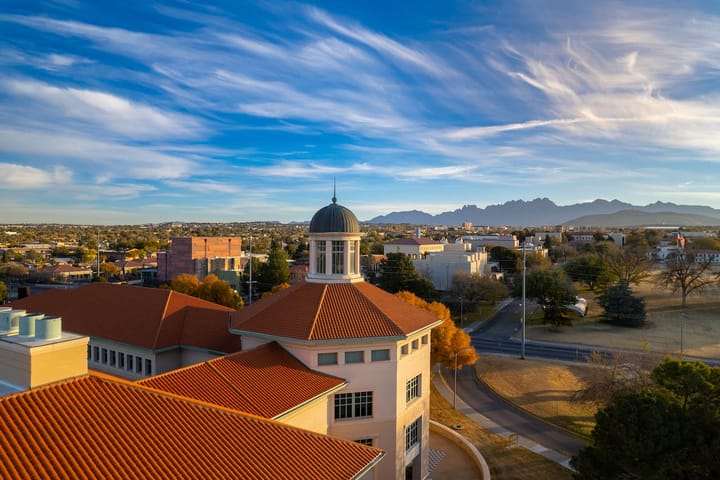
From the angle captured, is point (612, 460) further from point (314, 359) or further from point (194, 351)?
point (194, 351)

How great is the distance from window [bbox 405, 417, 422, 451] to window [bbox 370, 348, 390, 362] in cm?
474

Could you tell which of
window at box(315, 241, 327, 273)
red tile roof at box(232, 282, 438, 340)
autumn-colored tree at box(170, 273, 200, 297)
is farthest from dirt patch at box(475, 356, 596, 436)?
autumn-colored tree at box(170, 273, 200, 297)

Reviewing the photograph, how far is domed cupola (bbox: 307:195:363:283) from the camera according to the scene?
27.5 meters

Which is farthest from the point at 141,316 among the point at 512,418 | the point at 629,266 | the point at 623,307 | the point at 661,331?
the point at 629,266

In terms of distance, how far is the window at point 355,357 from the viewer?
22859 mm

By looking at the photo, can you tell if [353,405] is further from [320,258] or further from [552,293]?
[552,293]

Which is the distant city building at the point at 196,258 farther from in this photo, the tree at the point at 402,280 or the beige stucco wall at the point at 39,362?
the beige stucco wall at the point at 39,362

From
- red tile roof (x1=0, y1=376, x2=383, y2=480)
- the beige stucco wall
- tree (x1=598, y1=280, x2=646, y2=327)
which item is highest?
the beige stucco wall

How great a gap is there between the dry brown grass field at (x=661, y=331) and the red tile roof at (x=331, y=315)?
1708 inches

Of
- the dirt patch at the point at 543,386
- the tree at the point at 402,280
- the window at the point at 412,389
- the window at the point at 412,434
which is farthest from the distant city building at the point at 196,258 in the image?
the window at the point at 412,389

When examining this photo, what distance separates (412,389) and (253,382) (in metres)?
10.2

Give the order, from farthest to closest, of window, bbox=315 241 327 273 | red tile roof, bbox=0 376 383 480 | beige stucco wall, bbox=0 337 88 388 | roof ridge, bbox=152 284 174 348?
roof ridge, bbox=152 284 174 348, window, bbox=315 241 327 273, beige stucco wall, bbox=0 337 88 388, red tile roof, bbox=0 376 383 480

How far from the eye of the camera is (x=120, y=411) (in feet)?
38.1

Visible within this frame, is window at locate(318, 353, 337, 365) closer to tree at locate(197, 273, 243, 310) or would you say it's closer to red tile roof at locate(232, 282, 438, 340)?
red tile roof at locate(232, 282, 438, 340)
